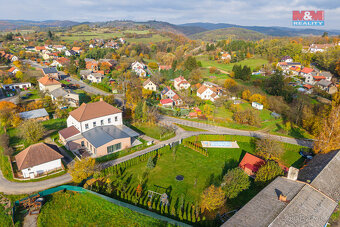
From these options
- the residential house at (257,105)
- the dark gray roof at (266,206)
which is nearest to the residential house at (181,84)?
the residential house at (257,105)

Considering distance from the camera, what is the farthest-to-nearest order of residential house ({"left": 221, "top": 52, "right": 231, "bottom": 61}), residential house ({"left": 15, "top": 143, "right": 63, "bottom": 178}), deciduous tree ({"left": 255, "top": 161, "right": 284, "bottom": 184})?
residential house ({"left": 221, "top": 52, "right": 231, "bottom": 61}) → residential house ({"left": 15, "top": 143, "right": 63, "bottom": 178}) → deciduous tree ({"left": 255, "top": 161, "right": 284, "bottom": 184})

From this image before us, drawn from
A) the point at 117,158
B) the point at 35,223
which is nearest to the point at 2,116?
the point at 117,158

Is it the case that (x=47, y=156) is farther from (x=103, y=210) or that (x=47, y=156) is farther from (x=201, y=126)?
(x=201, y=126)

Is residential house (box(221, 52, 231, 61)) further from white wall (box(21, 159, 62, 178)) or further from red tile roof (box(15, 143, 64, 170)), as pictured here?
white wall (box(21, 159, 62, 178))

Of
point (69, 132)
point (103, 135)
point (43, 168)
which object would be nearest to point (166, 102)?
point (103, 135)

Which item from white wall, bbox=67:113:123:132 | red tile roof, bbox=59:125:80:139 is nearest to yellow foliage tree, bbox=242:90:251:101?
white wall, bbox=67:113:123:132

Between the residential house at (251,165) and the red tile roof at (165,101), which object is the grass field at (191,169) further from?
the red tile roof at (165,101)
